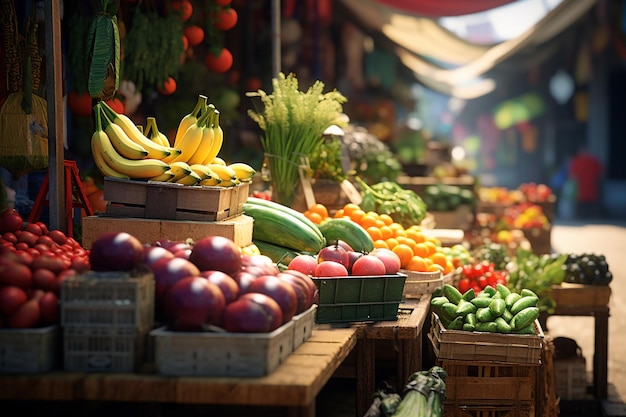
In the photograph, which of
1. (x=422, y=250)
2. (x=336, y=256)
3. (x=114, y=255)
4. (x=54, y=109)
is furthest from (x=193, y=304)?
(x=422, y=250)

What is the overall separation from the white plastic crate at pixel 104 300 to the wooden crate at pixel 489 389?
1.83m

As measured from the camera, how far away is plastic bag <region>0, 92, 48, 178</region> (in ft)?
15.5

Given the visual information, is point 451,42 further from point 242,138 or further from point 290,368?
point 290,368

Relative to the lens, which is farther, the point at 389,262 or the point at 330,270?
the point at 389,262

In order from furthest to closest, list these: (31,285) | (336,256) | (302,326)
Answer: (336,256) → (302,326) → (31,285)

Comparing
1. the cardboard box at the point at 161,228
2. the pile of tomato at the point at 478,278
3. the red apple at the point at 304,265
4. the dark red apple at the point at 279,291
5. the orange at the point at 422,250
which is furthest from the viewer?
the pile of tomato at the point at 478,278

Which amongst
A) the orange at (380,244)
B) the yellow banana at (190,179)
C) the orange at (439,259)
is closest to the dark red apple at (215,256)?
the yellow banana at (190,179)

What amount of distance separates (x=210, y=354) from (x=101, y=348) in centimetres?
34

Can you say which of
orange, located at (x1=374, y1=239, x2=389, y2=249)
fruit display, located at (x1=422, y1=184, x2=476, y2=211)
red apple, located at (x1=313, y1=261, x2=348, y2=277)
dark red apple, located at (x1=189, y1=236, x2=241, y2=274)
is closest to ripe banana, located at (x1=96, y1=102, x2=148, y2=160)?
red apple, located at (x1=313, y1=261, x2=348, y2=277)

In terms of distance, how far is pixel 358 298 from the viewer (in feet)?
12.4

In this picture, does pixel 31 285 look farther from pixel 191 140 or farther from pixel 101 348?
pixel 191 140

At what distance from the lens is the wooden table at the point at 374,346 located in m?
3.71

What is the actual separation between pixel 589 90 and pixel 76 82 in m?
16.7

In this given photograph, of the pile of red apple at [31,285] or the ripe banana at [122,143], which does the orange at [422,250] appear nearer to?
the ripe banana at [122,143]
